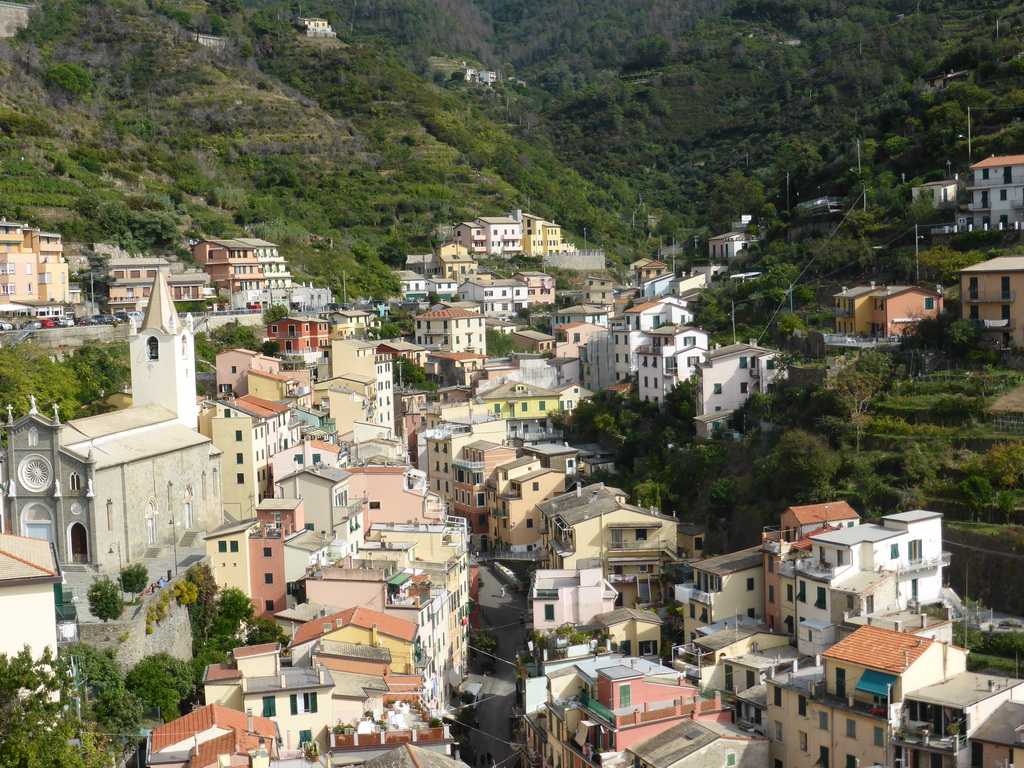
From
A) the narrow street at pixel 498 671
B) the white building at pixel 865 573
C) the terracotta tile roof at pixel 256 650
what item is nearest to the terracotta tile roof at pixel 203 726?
the terracotta tile roof at pixel 256 650

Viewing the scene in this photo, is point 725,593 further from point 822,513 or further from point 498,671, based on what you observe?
point 498,671

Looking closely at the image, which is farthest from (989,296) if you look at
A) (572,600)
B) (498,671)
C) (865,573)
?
(498,671)

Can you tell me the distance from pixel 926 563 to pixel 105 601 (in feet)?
69.0

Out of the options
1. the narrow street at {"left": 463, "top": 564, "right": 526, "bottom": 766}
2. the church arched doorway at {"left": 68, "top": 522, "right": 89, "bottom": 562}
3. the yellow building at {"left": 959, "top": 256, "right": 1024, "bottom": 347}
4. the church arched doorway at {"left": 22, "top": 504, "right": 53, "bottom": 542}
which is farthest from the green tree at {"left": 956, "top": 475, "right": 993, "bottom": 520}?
the church arched doorway at {"left": 22, "top": 504, "right": 53, "bottom": 542}

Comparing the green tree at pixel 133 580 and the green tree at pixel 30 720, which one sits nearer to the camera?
the green tree at pixel 30 720

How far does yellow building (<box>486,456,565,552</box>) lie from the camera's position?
Result: 51.8 meters

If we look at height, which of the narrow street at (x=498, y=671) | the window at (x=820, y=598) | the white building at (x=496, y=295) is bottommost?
the narrow street at (x=498, y=671)

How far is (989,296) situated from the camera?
4562cm

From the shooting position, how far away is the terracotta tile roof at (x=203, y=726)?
2797cm

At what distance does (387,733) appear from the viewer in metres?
30.1

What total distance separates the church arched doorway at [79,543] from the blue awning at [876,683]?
21272mm

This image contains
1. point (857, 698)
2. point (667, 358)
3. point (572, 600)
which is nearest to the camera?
→ point (857, 698)

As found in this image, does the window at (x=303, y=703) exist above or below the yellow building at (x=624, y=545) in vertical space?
below

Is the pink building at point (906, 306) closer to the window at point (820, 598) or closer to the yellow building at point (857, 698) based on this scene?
the window at point (820, 598)
